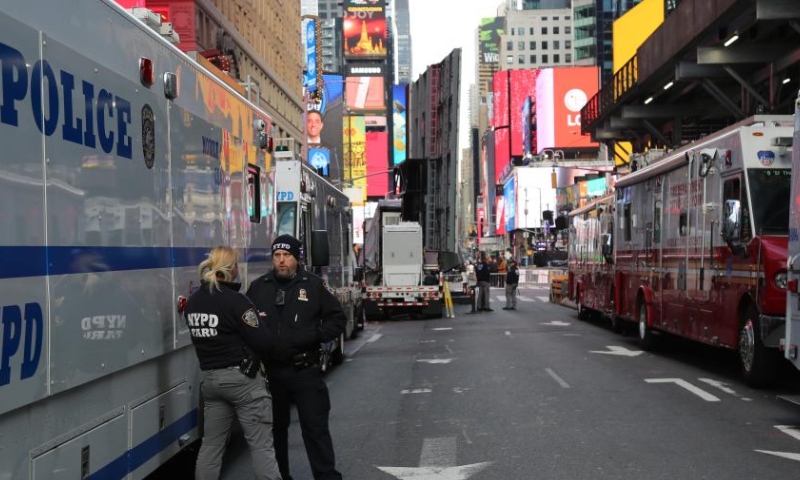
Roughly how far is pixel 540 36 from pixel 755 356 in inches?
7522

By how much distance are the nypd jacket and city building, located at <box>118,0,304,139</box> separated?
1119cm

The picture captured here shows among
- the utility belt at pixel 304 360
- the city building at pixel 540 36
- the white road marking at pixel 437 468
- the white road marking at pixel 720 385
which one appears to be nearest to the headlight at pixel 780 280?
the white road marking at pixel 720 385

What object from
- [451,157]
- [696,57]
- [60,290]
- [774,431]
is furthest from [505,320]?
[60,290]

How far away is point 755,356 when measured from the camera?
12039 mm

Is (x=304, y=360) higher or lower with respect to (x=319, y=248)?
lower

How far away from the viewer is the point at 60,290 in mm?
4492

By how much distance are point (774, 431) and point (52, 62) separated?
774 cm

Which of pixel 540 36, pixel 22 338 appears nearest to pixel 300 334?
pixel 22 338

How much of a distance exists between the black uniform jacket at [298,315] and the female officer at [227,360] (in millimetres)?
357

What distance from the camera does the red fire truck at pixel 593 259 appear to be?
72.4ft

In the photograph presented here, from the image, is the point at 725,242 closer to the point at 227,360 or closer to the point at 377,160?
the point at 227,360

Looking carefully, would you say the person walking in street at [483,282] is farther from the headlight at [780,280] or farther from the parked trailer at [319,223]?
the headlight at [780,280]

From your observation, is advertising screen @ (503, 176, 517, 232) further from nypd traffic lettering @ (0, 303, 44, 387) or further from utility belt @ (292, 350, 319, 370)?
nypd traffic lettering @ (0, 303, 44, 387)

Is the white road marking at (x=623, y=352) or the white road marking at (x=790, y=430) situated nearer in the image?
the white road marking at (x=790, y=430)
